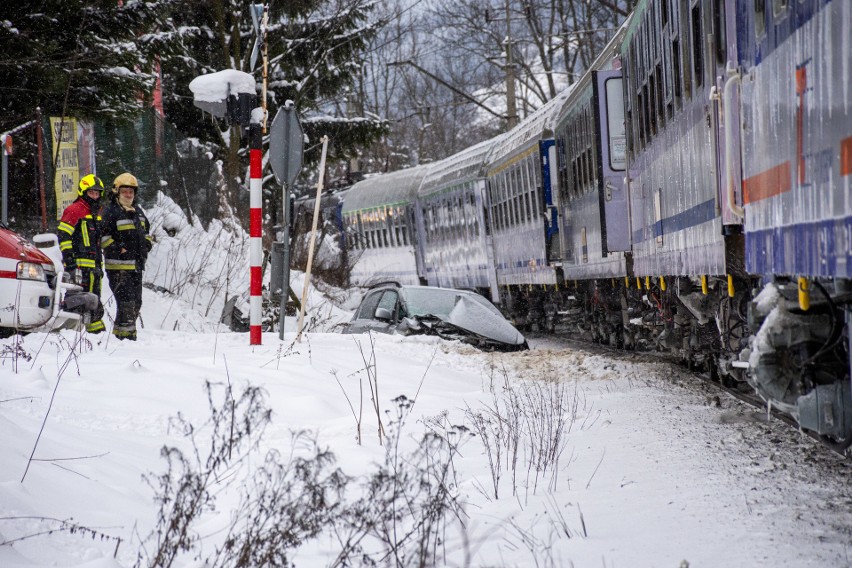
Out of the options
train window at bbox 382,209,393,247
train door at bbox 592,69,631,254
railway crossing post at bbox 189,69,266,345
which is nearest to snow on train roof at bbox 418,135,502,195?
train window at bbox 382,209,393,247

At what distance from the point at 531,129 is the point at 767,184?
12.8 m

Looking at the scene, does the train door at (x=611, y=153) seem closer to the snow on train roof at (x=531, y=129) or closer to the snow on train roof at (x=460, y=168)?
the snow on train roof at (x=531, y=129)

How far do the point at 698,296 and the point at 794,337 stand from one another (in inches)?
160

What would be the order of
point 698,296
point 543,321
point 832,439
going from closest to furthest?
point 832,439 < point 698,296 < point 543,321

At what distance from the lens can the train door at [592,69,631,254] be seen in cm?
1111

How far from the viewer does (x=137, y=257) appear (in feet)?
36.3

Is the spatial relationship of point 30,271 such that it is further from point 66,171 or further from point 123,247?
point 66,171

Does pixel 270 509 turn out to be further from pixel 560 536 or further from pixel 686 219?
pixel 686 219

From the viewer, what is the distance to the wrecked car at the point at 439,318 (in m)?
12.9

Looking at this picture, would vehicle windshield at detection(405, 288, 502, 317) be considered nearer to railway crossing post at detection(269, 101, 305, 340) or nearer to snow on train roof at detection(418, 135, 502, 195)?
railway crossing post at detection(269, 101, 305, 340)

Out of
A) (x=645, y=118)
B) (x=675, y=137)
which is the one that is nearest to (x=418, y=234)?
(x=645, y=118)

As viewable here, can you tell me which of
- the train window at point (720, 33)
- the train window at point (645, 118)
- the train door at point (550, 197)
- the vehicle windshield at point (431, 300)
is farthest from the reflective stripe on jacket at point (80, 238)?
the train window at point (720, 33)

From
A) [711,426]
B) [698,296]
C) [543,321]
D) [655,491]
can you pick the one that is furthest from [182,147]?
[655,491]

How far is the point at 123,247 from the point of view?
35.8ft
